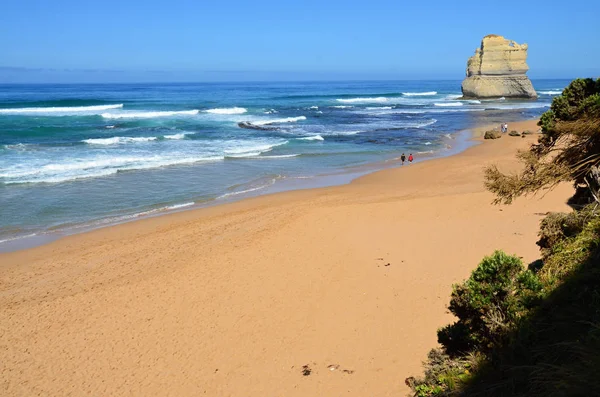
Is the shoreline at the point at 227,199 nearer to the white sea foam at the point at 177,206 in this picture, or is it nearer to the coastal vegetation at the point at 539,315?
the white sea foam at the point at 177,206

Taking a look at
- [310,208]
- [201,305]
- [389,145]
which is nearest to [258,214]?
[310,208]

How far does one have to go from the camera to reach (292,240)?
15188mm

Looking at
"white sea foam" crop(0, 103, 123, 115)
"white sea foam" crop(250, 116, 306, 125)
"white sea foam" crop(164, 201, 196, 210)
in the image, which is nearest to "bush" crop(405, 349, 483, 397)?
"white sea foam" crop(164, 201, 196, 210)

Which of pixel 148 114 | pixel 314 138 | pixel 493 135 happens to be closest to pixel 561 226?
pixel 493 135

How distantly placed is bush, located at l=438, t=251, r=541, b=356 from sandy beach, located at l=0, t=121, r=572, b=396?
155 centimetres

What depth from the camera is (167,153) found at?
3188cm

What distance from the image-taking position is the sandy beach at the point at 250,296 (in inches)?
350

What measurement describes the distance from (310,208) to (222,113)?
1762 inches

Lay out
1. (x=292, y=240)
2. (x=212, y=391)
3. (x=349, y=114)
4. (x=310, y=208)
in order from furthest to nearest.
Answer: (x=349, y=114) < (x=310, y=208) < (x=292, y=240) < (x=212, y=391)

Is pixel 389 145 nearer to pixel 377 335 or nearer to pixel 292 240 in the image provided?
pixel 292 240

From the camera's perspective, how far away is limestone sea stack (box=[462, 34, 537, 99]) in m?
81.0

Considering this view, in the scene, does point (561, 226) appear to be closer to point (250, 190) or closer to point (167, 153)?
point (250, 190)

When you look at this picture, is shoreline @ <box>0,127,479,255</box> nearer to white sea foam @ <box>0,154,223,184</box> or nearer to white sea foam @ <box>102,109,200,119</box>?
white sea foam @ <box>0,154,223,184</box>

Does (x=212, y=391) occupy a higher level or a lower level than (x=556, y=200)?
lower
